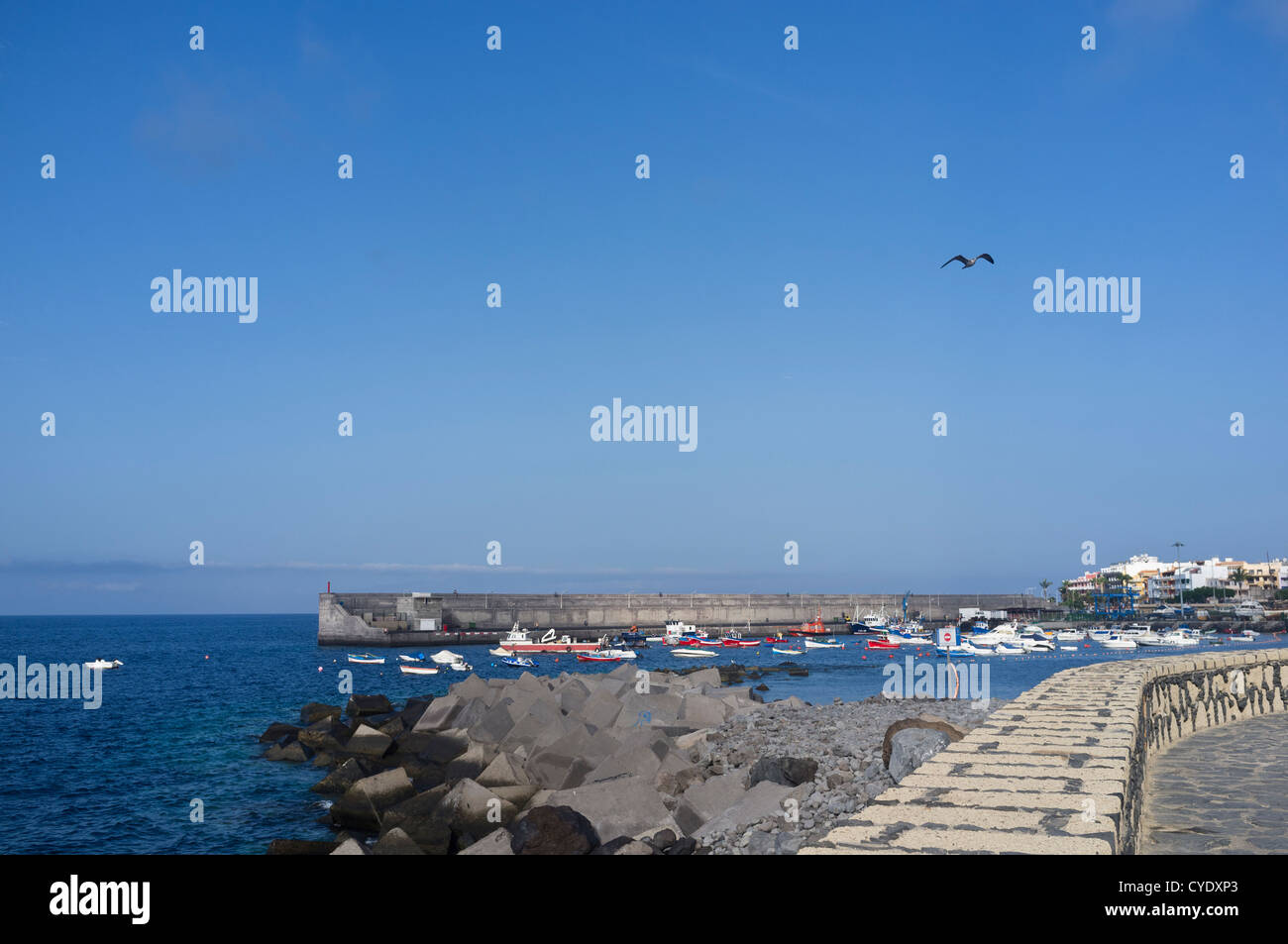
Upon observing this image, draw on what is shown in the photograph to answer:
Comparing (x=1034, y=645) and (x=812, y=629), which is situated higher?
(x=1034, y=645)

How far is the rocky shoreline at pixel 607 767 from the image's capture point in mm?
12586

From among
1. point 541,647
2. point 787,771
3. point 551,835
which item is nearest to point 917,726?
point 787,771

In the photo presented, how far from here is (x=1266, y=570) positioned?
161500mm

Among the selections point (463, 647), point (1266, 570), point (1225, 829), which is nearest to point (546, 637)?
point (463, 647)

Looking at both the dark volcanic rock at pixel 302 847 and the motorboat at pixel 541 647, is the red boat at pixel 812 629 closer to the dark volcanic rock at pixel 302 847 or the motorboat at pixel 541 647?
the motorboat at pixel 541 647

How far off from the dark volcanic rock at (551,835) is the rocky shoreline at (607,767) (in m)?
0.02

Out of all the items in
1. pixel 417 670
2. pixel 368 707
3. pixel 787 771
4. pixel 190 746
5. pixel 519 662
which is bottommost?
pixel 519 662

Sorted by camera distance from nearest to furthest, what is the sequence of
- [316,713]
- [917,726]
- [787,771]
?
[917,726] < [787,771] < [316,713]

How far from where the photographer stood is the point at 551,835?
1225cm

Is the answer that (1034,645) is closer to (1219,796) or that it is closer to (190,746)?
(190,746)

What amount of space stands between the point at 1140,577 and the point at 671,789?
190 m

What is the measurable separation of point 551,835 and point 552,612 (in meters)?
84.2
